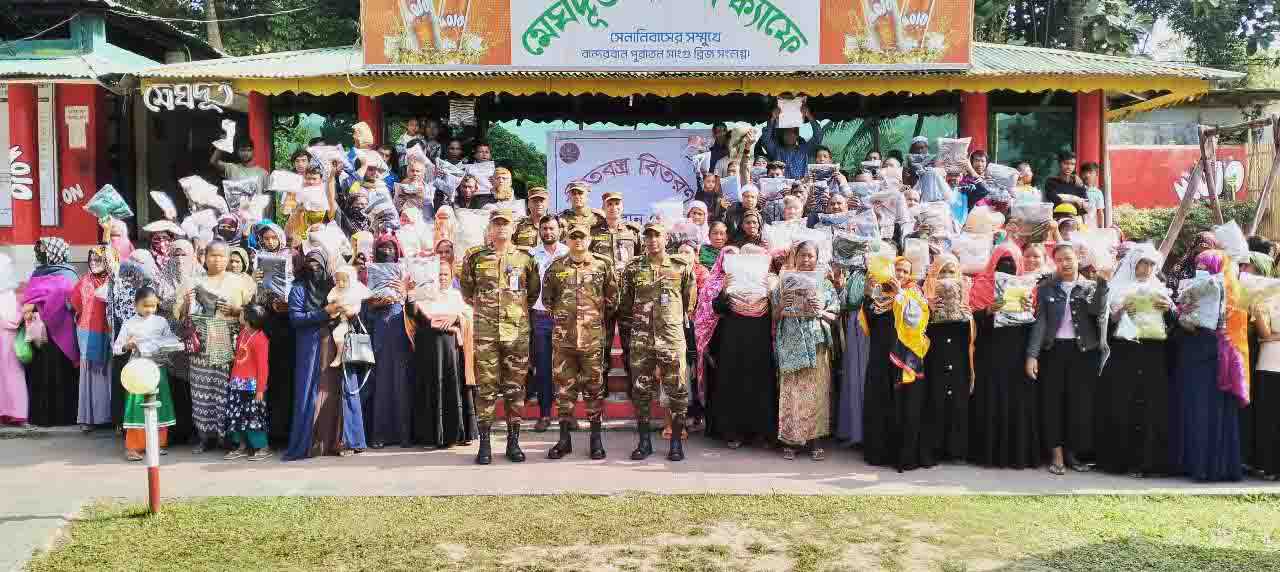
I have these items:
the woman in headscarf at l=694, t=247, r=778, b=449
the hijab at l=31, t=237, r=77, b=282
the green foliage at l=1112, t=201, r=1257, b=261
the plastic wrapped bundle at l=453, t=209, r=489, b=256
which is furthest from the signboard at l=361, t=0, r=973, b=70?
the green foliage at l=1112, t=201, r=1257, b=261

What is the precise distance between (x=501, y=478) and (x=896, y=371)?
112 inches

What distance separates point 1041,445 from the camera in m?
7.55

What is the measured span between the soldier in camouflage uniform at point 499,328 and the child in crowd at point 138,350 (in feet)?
7.76

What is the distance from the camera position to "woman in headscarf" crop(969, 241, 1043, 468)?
7.49m

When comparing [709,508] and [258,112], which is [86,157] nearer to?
[258,112]

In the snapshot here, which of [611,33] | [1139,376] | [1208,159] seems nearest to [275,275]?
[611,33]

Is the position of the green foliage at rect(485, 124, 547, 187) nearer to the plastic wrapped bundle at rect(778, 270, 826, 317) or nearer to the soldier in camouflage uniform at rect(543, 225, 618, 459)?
the soldier in camouflage uniform at rect(543, 225, 618, 459)

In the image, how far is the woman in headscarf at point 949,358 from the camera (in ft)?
24.4

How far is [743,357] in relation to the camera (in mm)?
8078

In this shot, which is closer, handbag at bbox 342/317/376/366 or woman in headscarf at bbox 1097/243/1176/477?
woman in headscarf at bbox 1097/243/1176/477

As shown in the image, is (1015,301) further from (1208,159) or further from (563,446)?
(1208,159)

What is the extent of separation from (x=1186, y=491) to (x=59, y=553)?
669cm

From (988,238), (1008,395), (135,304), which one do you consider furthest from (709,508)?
(135,304)

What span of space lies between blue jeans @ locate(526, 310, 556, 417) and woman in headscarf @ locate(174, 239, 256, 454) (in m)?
2.19
